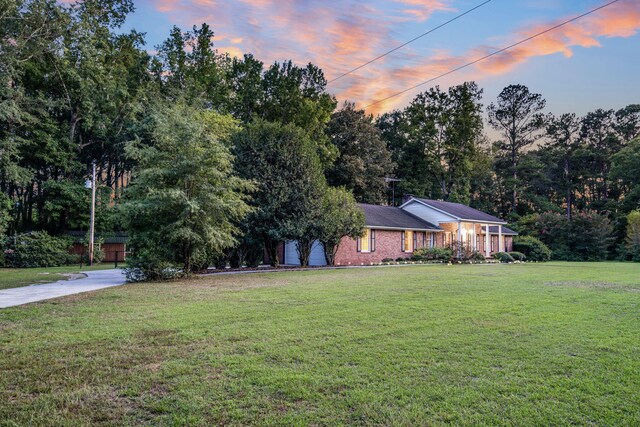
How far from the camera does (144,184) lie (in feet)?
47.1

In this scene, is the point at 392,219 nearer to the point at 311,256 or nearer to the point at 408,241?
the point at 408,241

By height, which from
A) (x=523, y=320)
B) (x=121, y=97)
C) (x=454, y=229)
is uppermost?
(x=121, y=97)

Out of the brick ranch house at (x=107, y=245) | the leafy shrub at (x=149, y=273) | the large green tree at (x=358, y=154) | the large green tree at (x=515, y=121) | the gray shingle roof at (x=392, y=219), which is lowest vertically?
the leafy shrub at (x=149, y=273)

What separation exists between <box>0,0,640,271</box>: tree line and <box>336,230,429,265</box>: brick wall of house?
7.30ft

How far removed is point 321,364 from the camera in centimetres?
448

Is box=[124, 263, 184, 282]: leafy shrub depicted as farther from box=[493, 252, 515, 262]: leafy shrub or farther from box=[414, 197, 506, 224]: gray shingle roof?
box=[493, 252, 515, 262]: leafy shrub

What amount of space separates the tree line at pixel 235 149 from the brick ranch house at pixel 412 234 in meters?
3.26

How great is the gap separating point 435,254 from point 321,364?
24783 millimetres

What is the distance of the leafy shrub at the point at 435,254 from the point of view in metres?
27.5

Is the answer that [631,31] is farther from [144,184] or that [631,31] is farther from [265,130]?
[144,184]

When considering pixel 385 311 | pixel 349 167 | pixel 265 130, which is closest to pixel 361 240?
pixel 265 130

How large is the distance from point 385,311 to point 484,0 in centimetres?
971

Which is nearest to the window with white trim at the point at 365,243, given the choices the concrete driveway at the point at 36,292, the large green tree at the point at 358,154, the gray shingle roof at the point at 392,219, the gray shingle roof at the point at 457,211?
the gray shingle roof at the point at 392,219

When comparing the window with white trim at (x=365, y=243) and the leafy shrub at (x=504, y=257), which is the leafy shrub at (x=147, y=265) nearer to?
the window with white trim at (x=365, y=243)
